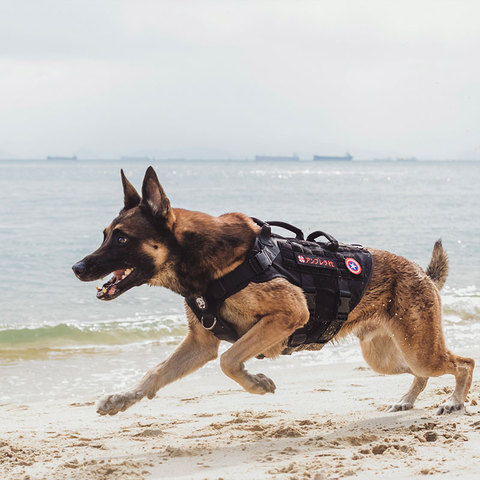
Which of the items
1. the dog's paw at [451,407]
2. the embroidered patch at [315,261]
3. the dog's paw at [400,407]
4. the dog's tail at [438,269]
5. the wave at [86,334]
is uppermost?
the embroidered patch at [315,261]

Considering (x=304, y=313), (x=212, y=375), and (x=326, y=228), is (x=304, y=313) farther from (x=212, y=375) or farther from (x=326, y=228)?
(x=326, y=228)

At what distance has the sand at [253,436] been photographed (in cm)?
371

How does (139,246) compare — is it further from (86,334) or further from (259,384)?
(86,334)

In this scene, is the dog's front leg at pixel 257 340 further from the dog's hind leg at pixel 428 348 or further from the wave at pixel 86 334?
the wave at pixel 86 334

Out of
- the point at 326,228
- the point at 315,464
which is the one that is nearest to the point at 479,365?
the point at 315,464

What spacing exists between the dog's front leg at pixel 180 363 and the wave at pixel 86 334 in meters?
4.67

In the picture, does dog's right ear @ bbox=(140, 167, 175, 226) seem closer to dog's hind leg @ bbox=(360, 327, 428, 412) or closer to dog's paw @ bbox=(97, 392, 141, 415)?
dog's paw @ bbox=(97, 392, 141, 415)

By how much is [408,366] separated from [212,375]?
270cm

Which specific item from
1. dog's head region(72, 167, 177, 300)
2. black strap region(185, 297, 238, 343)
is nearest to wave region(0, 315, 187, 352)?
black strap region(185, 297, 238, 343)

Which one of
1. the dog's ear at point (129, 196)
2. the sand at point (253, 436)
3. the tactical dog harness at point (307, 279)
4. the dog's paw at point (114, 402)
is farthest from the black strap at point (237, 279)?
the sand at point (253, 436)

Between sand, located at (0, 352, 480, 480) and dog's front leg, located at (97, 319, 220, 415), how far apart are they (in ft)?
1.16

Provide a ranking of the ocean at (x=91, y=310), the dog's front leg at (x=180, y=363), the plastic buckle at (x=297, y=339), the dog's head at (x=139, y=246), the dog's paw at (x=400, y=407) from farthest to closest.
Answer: the ocean at (x=91, y=310) < the dog's paw at (x=400, y=407) < the plastic buckle at (x=297, y=339) < the dog's front leg at (x=180, y=363) < the dog's head at (x=139, y=246)

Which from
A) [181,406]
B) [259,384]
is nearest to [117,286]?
[259,384]

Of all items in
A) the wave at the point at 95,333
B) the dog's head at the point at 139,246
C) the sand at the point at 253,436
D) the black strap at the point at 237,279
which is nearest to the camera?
the sand at the point at 253,436
